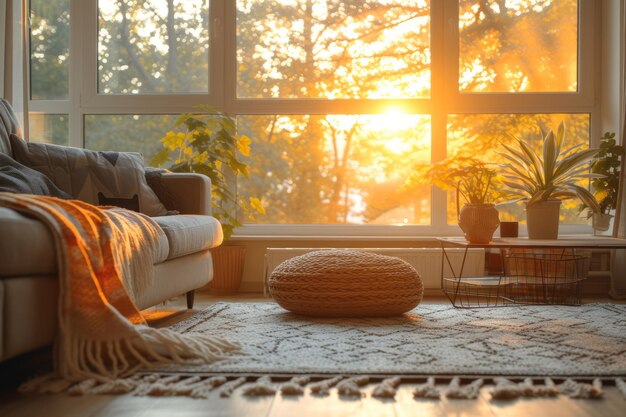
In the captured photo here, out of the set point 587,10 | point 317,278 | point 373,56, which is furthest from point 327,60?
point 317,278

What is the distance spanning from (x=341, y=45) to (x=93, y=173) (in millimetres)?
2142

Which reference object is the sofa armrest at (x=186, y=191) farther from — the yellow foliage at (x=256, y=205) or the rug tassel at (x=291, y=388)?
the rug tassel at (x=291, y=388)

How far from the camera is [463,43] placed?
495 centimetres

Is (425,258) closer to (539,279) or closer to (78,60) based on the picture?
(539,279)

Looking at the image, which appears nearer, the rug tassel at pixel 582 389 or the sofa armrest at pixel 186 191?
the rug tassel at pixel 582 389

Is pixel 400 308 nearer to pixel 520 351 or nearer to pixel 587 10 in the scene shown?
pixel 520 351

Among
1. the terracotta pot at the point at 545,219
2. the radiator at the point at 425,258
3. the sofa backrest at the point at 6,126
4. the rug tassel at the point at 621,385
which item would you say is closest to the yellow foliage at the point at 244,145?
the radiator at the point at 425,258

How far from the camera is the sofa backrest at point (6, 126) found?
3.12 metres

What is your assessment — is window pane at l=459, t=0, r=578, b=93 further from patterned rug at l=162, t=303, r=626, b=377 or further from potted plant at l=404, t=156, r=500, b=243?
patterned rug at l=162, t=303, r=626, b=377

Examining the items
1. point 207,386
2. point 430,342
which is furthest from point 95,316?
point 430,342

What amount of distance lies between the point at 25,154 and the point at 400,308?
170cm

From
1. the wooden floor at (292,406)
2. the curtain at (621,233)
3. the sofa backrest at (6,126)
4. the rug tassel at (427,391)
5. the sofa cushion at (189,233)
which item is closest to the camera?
the wooden floor at (292,406)

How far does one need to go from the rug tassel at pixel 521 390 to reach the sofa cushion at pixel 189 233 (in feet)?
5.09

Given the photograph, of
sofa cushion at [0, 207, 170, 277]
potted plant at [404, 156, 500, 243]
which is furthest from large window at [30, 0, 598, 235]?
sofa cushion at [0, 207, 170, 277]
